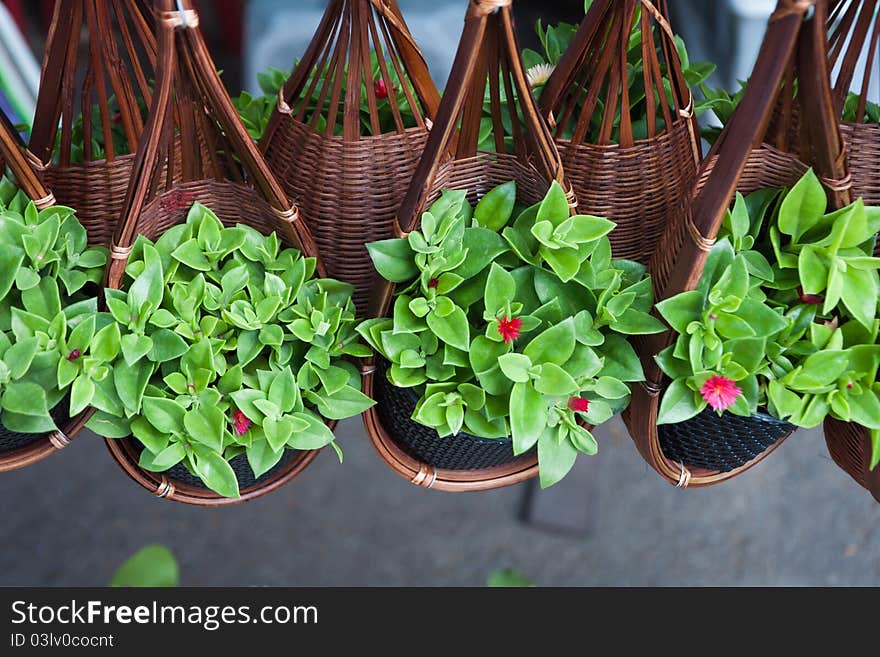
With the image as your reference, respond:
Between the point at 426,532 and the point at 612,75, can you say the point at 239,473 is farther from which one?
the point at 426,532

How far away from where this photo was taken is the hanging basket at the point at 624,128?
0.73 metres

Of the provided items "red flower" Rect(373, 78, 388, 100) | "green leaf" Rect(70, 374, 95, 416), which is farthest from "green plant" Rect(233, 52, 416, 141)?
"green leaf" Rect(70, 374, 95, 416)

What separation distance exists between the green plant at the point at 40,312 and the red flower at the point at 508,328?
1.11 ft

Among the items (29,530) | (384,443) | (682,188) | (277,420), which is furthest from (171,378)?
(29,530)

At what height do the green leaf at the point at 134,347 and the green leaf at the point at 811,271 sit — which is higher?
the green leaf at the point at 811,271

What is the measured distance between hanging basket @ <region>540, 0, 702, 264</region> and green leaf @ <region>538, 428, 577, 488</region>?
212 mm

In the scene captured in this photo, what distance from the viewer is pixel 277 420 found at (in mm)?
699

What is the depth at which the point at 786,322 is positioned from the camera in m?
0.67

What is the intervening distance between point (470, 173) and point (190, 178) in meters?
0.26

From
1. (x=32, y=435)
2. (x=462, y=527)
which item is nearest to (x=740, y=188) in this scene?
(x=32, y=435)

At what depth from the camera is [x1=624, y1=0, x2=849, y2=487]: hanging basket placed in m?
0.57

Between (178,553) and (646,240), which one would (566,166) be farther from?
(178,553)

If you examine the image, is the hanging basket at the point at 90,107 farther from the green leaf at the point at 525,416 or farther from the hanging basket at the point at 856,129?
the hanging basket at the point at 856,129

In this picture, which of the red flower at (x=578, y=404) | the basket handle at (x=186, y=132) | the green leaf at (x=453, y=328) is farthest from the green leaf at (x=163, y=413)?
the red flower at (x=578, y=404)
